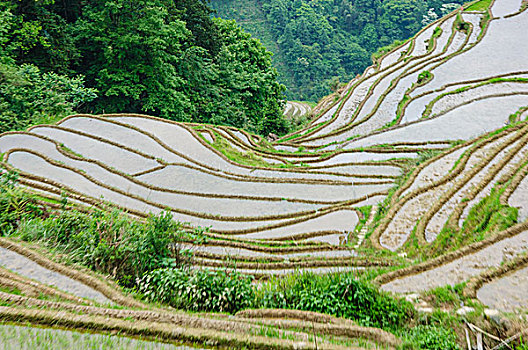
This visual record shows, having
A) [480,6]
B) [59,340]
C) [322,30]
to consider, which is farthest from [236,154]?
[322,30]

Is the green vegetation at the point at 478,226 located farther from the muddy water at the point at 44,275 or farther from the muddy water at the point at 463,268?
the muddy water at the point at 44,275

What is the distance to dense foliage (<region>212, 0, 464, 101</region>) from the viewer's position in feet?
168

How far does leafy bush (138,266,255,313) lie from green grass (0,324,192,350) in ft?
3.68

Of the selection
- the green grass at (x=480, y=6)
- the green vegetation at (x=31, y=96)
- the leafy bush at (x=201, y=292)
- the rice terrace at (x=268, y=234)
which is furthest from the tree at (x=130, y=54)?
→ the green grass at (x=480, y=6)

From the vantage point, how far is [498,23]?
20.0 meters

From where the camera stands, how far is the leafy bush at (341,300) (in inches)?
131

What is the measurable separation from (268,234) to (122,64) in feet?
40.2

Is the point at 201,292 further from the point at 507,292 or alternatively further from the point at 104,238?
the point at 507,292

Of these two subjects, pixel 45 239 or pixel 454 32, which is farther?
pixel 454 32

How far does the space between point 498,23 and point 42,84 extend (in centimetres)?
2459

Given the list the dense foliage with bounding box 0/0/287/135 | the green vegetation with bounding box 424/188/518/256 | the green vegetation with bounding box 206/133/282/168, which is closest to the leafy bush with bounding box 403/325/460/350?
the green vegetation with bounding box 424/188/518/256

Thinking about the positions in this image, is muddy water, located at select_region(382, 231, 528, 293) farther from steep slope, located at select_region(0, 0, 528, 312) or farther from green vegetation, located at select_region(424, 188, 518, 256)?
green vegetation, located at select_region(424, 188, 518, 256)

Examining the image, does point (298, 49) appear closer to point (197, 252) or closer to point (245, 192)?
point (245, 192)

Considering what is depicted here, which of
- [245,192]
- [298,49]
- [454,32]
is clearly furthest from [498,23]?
[298,49]
